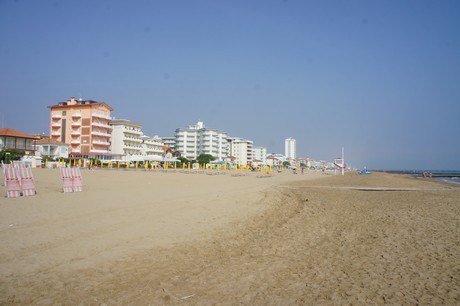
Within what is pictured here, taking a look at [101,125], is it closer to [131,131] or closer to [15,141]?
[131,131]

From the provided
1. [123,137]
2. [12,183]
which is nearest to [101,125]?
[123,137]

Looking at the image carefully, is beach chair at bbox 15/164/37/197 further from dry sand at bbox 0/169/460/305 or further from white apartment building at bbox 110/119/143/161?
white apartment building at bbox 110/119/143/161

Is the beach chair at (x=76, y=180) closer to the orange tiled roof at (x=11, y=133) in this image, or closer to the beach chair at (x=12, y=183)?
the beach chair at (x=12, y=183)

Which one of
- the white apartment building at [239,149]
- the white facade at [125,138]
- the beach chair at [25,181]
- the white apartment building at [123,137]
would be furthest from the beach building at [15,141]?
the white apartment building at [239,149]

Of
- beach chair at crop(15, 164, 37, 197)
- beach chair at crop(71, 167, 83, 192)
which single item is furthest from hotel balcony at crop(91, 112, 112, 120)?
beach chair at crop(15, 164, 37, 197)

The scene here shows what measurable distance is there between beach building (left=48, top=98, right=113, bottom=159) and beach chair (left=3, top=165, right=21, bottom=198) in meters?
70.3

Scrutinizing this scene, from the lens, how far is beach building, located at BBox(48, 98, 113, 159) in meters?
81.6

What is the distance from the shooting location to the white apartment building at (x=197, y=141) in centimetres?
13300

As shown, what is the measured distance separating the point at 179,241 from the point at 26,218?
4164 mm

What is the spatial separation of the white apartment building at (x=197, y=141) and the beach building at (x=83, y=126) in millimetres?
49297

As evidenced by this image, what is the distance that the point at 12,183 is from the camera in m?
12.8

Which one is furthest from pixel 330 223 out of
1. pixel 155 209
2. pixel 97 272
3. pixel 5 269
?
pixel 5 269

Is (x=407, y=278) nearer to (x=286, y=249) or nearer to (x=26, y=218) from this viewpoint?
(x=286, y=249)

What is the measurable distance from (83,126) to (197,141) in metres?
57.8
